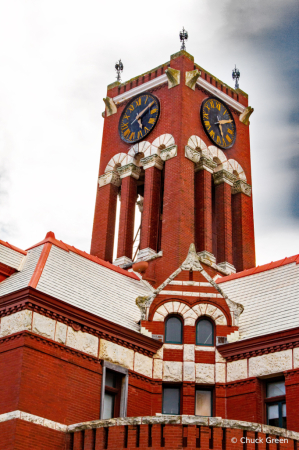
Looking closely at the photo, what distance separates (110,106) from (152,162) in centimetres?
612

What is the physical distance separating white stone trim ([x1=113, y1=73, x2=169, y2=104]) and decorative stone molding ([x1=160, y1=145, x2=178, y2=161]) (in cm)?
449

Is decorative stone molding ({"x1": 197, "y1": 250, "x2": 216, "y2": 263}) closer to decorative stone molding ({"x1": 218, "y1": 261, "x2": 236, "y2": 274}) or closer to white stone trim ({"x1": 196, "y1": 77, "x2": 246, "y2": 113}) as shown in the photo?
decorative stone molding ({"x1": 218, "y1": 261, "x2": 236, "y2": 274})

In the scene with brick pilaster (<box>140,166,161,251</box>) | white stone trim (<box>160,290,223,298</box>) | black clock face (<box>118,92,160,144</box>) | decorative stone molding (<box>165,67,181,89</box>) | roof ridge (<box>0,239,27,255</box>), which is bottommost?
white stone trim (<box>160,290,223,298</box>)

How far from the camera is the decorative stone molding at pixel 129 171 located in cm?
4300

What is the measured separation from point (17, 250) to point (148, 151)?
13.0 meters

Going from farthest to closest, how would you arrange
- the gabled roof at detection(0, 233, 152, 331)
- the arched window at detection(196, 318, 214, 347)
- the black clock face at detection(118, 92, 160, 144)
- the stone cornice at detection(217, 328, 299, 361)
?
the black clock face at detection(118, 92, 160, 144)
the arched window at detection(196, 318, 214, 347)
the gabled roof at detection(0, 233, 152, 331)
the stone cornice at detection(217, 328, 299, 361)

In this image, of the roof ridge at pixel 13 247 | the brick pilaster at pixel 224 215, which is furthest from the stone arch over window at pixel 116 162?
the roof ridge at pixel 13 247

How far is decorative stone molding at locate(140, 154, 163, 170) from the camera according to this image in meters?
41.8

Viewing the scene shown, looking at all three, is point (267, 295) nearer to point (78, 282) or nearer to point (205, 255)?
point (78, 282)

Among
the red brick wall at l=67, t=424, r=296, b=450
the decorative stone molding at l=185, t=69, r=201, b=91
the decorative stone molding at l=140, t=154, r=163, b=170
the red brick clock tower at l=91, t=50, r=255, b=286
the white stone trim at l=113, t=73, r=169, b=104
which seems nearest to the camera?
the red brick wall at l=67, t=424, r=296, b=450

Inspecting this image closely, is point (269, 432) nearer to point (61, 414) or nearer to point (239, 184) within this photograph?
point (61, 414)

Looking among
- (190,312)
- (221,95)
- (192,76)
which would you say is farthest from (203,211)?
(190,312)

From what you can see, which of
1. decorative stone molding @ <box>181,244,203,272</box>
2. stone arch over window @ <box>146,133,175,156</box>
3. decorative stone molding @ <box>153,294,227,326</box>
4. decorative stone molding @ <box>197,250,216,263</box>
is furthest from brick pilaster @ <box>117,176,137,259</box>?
decorative stone molding @ <box>153,294,227,326</box>

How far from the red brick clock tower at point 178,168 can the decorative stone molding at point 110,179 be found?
5 cm
